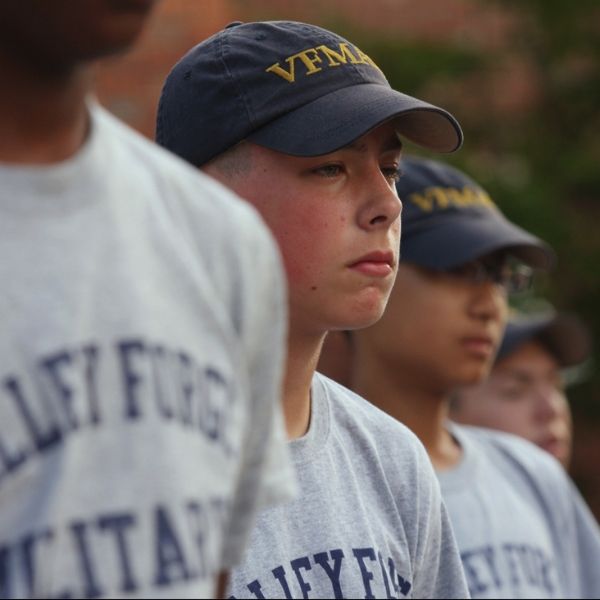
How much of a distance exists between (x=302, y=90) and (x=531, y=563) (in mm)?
1779

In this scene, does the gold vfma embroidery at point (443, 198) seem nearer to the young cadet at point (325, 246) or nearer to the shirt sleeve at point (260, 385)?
the young cadet at point (325, 246)

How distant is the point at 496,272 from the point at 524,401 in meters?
1.19

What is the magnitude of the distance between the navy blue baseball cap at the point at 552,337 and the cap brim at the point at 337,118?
9.45 ft

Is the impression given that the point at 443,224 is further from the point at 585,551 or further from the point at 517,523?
the point at 585,551

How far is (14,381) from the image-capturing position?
1.51 m

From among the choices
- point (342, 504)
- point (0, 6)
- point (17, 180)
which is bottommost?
point (342, 504)

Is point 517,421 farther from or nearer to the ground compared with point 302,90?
nearer to the ground

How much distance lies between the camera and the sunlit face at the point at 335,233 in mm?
2592

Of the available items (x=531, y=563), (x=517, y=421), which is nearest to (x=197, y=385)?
(x=531, y=563)

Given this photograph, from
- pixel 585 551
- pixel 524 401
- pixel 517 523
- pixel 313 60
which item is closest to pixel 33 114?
pixel 313 60

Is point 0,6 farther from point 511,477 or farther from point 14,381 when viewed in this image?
point 511,477

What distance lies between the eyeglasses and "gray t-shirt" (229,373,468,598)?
1.51 meters

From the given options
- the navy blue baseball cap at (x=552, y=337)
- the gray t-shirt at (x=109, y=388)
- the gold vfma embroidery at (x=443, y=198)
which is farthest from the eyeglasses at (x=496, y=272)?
the gray t-shirt at (x=109, y=388)

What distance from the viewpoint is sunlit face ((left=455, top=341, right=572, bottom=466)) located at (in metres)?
5.45
